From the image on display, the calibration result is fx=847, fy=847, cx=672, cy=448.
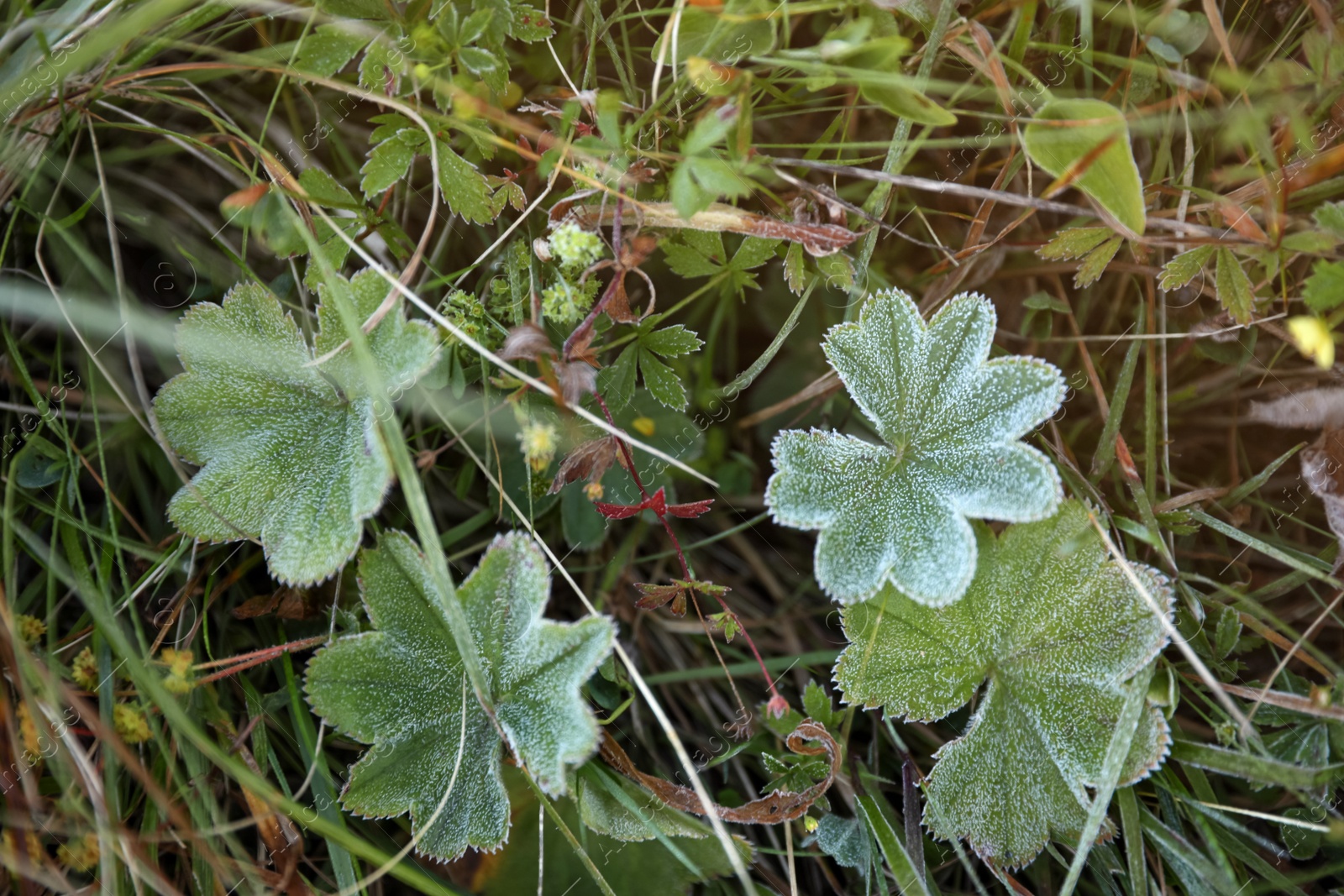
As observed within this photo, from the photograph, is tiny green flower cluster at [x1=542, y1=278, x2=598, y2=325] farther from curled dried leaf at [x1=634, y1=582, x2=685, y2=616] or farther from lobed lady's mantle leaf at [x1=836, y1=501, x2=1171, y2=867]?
lobed lady's mantle leaf at [x1=836, y1=501, x2=1171, y2=867]

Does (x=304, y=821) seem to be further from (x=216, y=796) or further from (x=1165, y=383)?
(x=1165, y=383)

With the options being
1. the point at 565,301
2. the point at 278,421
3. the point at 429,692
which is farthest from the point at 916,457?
the point at 278,421

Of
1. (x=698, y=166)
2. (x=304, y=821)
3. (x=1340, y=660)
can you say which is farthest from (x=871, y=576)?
(x=1340, y=660)

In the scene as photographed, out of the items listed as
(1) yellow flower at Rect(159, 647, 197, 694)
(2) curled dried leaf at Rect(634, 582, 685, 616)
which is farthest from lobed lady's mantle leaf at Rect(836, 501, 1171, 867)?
(1) yellow flower at Rect(159, 647, 197, 694)

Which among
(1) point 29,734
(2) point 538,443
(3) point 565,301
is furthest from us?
(1) point 29,734

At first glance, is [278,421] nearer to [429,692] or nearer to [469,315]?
[469,315]
